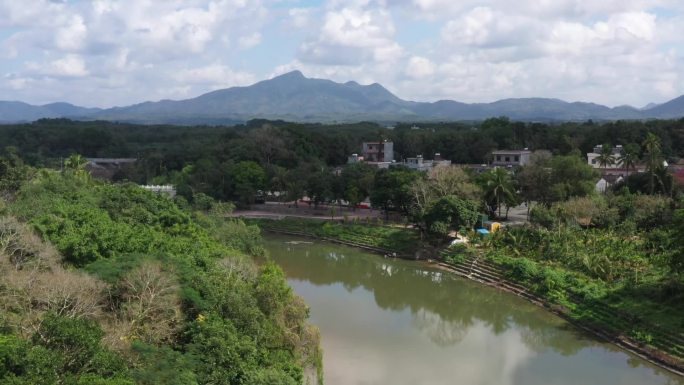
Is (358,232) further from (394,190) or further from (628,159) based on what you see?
(628,159)

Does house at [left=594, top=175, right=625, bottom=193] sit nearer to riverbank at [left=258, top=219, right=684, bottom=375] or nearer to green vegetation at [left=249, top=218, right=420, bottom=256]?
green vegetation at [left=249, top=218, right=420, bottom=256]

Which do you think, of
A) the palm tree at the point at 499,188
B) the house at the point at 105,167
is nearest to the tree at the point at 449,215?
the palm tree at the point at 499,188

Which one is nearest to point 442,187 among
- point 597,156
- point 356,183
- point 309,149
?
point 356,183

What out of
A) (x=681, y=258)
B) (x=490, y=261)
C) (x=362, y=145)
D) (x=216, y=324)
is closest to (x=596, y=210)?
(x=490, y=261)

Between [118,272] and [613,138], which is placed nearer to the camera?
[118,272]

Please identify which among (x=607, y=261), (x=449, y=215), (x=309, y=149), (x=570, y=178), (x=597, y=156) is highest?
(x=309, y=149)

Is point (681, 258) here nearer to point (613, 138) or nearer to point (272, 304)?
point (272, 304)

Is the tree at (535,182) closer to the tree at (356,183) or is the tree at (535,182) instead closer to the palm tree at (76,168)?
the tree at (356,183)
